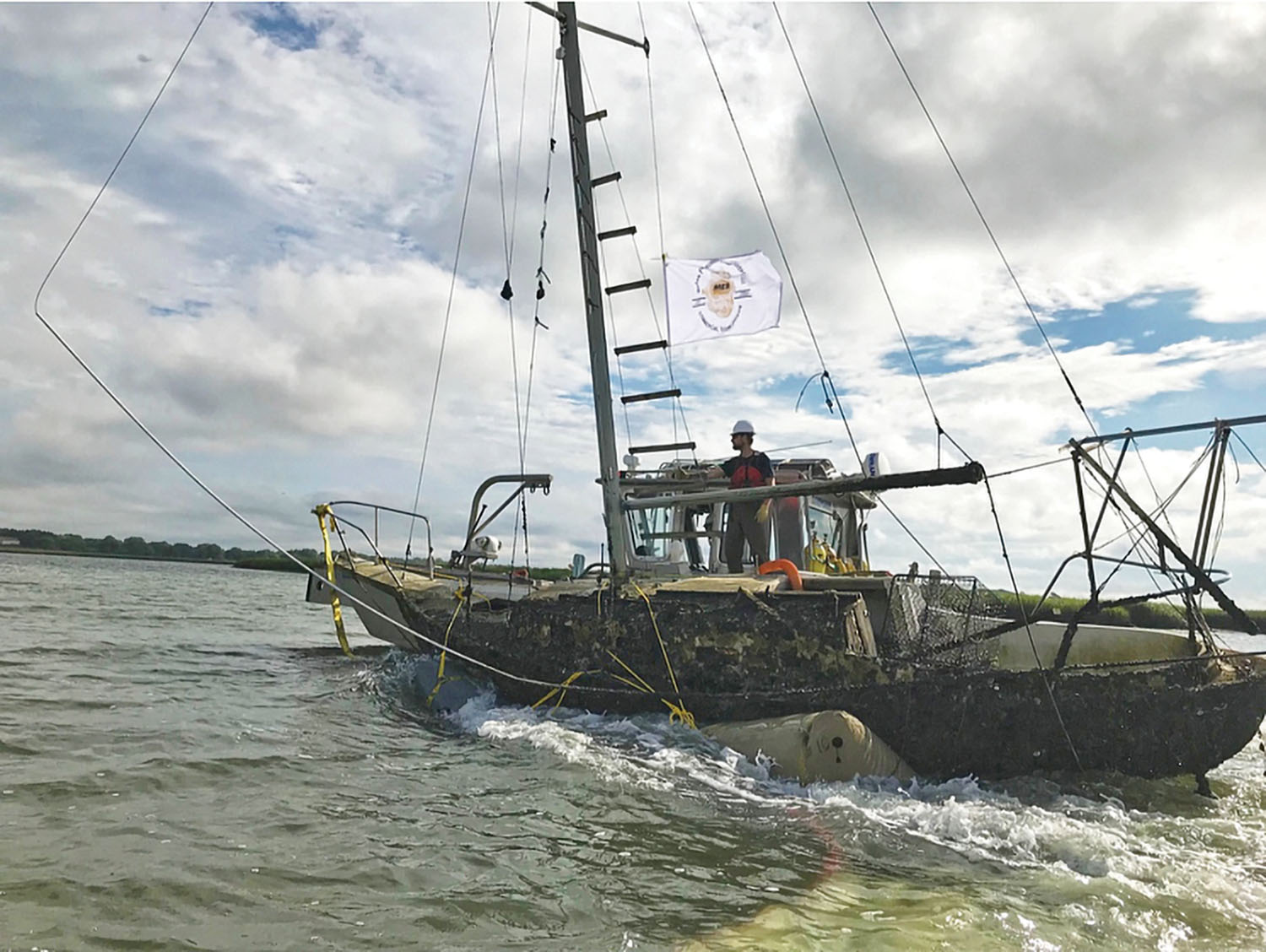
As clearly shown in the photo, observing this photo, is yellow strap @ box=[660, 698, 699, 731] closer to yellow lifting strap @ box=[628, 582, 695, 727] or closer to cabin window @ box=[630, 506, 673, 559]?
yellow lifting strap @ box=[628, 582, 695, 727]

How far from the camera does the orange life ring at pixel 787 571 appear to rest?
27.9 feet

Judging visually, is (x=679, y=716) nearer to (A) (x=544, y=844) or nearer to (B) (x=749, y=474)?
(A) (x=544, y=844)

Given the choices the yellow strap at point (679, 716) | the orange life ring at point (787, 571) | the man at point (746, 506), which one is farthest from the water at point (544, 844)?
the man at point (746, 506)

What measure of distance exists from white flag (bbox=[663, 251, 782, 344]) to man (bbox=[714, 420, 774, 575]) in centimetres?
160

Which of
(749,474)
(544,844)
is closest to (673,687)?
(544,844)

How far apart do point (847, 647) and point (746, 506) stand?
3.74 meters

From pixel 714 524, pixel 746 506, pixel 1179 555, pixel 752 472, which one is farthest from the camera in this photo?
pixel 714 524

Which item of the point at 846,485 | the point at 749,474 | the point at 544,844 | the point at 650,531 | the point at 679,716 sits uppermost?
the point at 749,474

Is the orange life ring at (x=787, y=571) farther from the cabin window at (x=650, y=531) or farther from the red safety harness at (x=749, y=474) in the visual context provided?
the cabin window at (x=650, y=531)

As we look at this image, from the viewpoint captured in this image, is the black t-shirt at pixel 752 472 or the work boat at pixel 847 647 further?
the black t-shirt at pixel 752 472

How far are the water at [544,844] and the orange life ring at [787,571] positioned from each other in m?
1.93

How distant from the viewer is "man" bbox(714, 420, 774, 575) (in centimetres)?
1058

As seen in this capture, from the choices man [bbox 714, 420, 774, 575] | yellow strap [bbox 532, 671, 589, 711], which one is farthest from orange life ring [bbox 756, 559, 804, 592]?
yellow strap [bbox 532, 671, 589, 711]

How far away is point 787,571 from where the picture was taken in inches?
346
